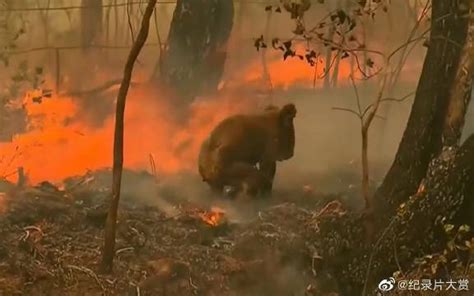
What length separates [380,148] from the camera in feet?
6.61

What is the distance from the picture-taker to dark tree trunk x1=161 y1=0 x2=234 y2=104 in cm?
197

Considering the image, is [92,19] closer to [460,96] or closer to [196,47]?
[196,47]

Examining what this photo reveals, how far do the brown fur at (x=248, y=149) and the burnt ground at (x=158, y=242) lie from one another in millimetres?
67

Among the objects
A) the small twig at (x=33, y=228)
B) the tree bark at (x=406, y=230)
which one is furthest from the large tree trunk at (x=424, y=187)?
the small twig at (x=33, y=228)

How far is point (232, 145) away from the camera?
2031mm

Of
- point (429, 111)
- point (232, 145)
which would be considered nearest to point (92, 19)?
point (232, 145)

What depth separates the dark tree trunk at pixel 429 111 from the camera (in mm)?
1957

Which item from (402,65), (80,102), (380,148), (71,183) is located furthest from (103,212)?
(402,65)

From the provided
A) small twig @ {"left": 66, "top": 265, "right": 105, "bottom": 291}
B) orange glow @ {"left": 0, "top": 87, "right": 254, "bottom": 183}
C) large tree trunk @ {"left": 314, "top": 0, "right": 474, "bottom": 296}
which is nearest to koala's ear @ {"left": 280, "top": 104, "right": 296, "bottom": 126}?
orange glow @ {"left": 0, "top": 87, "right": 254, "bottom": 183}

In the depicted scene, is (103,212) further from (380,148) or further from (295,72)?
(380,148)

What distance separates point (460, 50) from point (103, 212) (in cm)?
111

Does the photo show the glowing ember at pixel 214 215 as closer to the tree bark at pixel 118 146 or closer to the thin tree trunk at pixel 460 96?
the tree bark at pixel 118 146

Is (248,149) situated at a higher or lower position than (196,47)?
A: lower

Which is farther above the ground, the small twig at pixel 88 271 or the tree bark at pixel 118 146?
the tree bark at pixel 118 146
